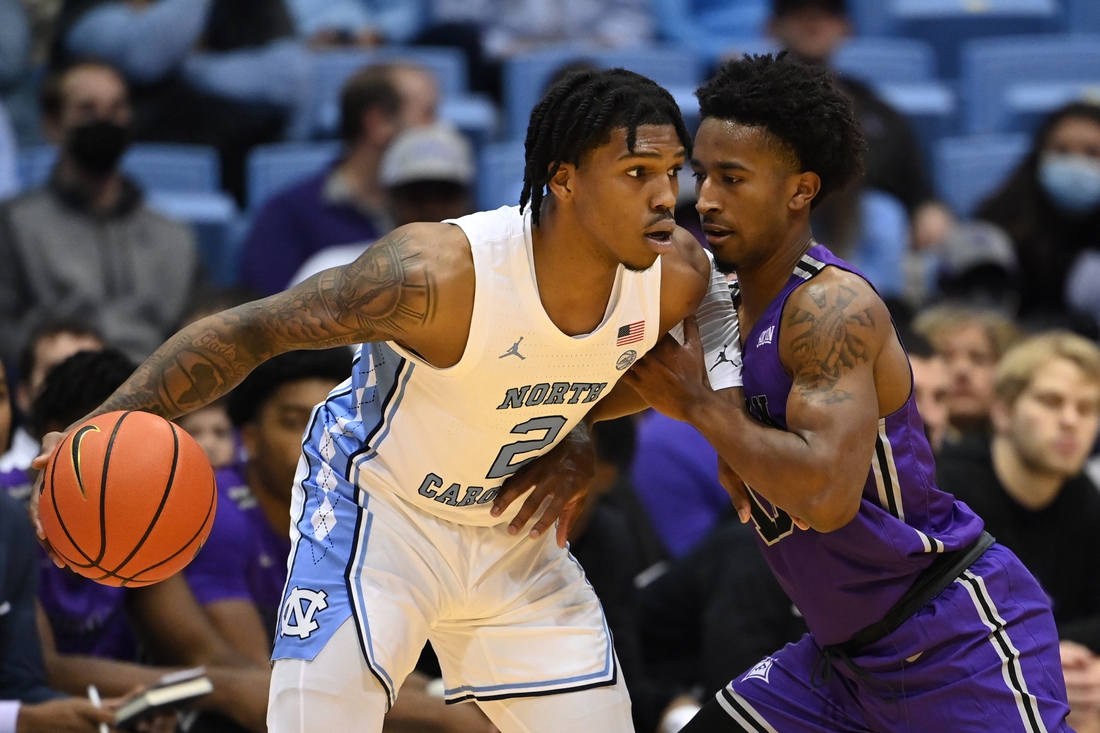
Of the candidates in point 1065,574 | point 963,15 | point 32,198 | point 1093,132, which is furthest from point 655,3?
point 1065,574

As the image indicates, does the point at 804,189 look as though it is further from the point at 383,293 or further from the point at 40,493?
the point at 40,493

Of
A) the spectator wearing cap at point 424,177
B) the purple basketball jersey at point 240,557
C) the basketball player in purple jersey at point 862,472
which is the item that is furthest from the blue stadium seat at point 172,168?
the basketball player in purple jersey at point 862,472

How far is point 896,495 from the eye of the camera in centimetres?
382

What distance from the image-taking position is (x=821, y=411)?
356 cm

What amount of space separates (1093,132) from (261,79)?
5021mm

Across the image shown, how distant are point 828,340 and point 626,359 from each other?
577mm

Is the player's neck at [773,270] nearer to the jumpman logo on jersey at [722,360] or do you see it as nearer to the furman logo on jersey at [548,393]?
the jumpman logo on jersey at [722,360]

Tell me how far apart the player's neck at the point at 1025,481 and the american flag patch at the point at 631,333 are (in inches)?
116

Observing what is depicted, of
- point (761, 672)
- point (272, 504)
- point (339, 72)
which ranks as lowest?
point (272, 504)

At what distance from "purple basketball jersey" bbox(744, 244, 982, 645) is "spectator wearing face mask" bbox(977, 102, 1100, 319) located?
545 cm

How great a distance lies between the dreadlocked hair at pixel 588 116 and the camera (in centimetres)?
369

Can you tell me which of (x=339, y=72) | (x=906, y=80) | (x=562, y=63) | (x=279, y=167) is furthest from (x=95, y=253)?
(x=906, y=80)

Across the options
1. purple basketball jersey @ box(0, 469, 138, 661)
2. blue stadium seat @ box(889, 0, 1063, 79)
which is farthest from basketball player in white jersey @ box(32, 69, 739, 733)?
blue stadium seat @ box(889, 0, 1063, 79)

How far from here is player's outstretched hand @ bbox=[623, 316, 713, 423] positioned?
3818mm
